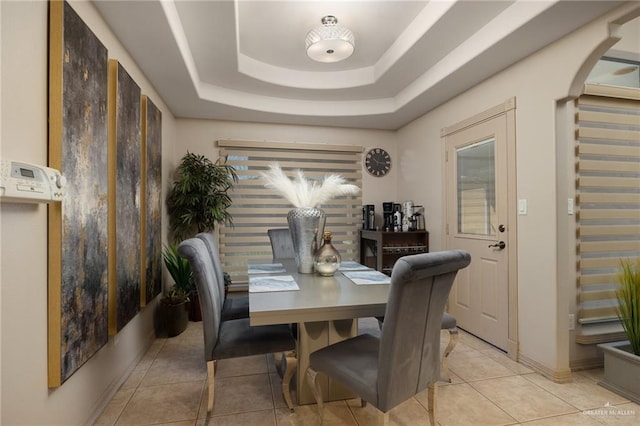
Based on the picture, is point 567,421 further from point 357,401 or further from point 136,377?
point 136,377

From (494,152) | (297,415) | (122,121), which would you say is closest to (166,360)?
(297,415)

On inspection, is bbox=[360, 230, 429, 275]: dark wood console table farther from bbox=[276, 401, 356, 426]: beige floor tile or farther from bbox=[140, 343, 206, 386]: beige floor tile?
bbox=[140, 343, 206, 386]: beige floor tile

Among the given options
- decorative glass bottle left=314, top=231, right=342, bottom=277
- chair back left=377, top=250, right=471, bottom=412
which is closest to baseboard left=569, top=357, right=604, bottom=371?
chair back left=377, top=250, right=471, bottom=412

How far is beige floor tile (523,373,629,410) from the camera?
1.94 m

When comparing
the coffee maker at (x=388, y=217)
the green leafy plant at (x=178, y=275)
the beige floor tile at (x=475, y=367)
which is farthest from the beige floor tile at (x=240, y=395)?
the coffee maker at (x=388, y=217)

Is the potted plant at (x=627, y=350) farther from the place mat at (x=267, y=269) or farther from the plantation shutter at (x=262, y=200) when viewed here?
the plantation shutter at (x=262, y=200)

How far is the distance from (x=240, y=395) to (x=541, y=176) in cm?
262

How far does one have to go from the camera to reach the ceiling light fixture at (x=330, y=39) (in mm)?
2367

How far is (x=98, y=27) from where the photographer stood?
6.19 ft

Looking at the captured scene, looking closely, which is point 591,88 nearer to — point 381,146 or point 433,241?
point 433,241

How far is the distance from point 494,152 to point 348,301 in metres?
2.15

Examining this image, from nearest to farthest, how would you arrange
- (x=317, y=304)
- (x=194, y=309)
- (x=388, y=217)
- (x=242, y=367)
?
(x=317, y=304), (x=242, y=367), (x=194, y=309), (x=388, y=217)

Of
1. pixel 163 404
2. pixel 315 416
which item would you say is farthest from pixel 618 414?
pixel 163 404

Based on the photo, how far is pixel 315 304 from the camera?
146 centimetres
